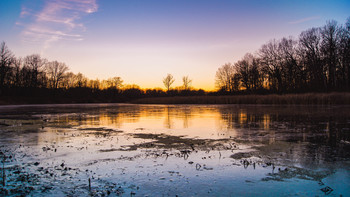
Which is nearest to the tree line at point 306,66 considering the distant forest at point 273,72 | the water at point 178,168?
the distant forest at point 273,72

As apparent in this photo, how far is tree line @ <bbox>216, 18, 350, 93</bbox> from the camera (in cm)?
3688

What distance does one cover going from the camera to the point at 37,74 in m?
63.4

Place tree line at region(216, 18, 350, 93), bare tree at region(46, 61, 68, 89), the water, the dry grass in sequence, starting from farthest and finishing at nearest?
bare tree at region(46, 61, 68, 89) < tree line at region(216, 18, 350, 93) < the dry grass < the water

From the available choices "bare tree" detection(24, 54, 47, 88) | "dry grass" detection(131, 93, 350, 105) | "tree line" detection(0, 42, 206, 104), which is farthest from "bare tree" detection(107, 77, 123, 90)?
"dry grass" detection(131, 93, 350, 105)

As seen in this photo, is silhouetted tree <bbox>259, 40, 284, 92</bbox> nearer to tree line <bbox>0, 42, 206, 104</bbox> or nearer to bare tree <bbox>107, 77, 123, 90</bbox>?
tree line <bbox>0, 42, 206, 104</bbox>

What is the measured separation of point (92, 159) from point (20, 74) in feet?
221

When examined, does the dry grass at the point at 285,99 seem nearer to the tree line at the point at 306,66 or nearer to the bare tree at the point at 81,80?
the tree line at the point at 306,66

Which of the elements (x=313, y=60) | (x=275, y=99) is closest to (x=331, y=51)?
(x=313, y=60)

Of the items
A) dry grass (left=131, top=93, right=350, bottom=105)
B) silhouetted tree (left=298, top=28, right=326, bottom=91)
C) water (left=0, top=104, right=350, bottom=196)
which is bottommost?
water (left=0, top=104, right=350, bottom=196)

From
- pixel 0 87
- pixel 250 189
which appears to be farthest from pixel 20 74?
pixel 250 189

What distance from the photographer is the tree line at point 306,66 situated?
36.9 m

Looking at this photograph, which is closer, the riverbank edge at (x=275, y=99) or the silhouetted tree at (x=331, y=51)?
the riverbank edge at (x=275, y=99)

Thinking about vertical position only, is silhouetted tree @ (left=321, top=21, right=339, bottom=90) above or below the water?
above

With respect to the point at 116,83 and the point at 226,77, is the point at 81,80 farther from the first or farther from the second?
the point at 226,77
